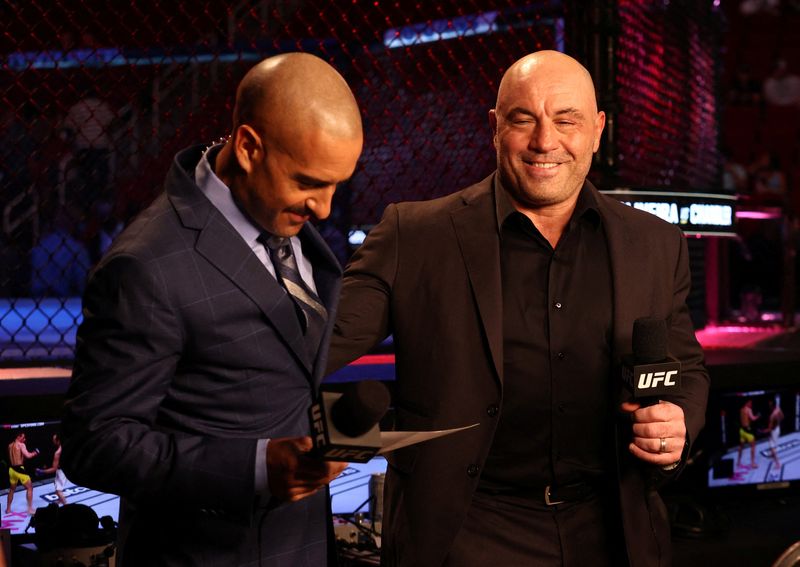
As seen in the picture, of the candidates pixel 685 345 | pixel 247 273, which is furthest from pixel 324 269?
pixel 685 345

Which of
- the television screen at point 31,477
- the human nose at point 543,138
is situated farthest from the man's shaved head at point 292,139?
the television screen at point 31,477

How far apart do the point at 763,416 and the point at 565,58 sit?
1.87 meters

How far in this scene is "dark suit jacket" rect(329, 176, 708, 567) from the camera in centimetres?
188

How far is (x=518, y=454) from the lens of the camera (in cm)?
191

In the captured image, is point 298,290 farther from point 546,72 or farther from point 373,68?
point 373,68

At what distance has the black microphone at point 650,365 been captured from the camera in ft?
5.36

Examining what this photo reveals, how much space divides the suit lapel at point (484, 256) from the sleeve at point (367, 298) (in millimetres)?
145

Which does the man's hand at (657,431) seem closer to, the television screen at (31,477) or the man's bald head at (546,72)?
the man's bald head at (546,72)

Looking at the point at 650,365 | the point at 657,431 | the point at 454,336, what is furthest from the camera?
the point at 454,336

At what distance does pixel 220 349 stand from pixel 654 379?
2.57 ft

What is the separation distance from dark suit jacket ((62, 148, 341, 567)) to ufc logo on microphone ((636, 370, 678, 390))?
593 millimetres

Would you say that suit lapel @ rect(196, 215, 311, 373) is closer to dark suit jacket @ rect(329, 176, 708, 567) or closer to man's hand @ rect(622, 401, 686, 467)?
dark suit jacket @ rect(329, 176, 708, 567)

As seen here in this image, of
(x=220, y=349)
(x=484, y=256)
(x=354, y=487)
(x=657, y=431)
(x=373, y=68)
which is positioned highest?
(x=373, y=68)

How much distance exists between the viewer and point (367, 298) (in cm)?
196
